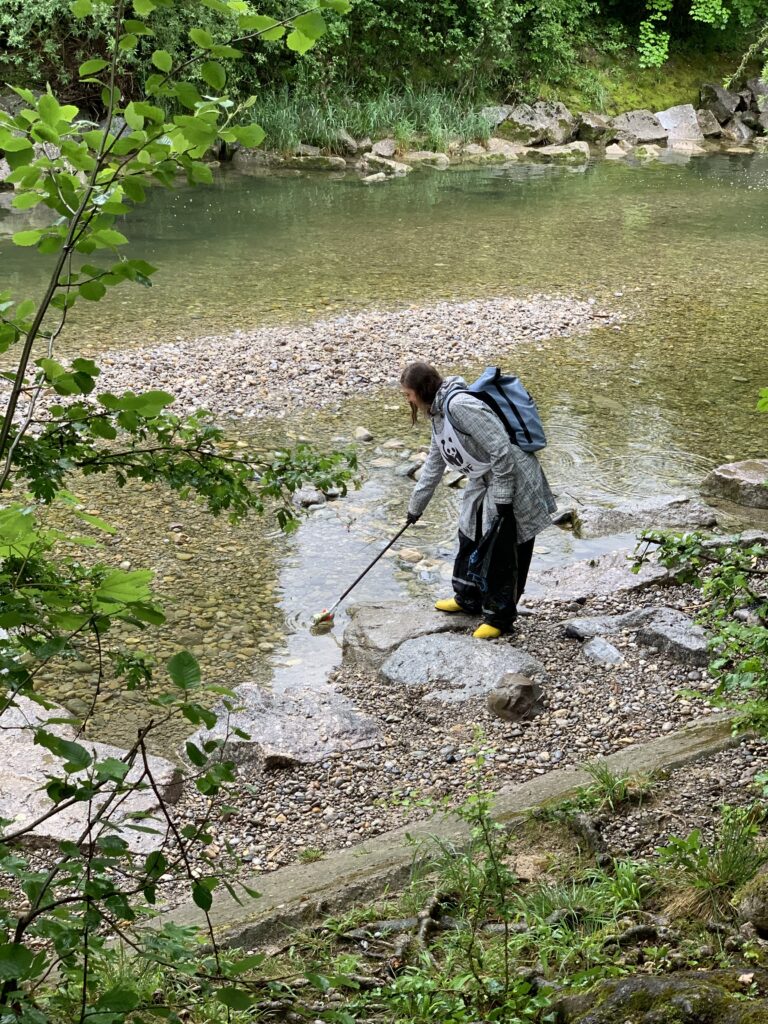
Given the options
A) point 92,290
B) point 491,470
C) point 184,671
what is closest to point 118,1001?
point 184,671

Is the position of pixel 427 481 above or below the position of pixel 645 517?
above

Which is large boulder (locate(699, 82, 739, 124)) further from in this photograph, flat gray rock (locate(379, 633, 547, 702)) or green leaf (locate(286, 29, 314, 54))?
green leaf (locate(286, 29, 314, 54))

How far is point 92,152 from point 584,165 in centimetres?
2343

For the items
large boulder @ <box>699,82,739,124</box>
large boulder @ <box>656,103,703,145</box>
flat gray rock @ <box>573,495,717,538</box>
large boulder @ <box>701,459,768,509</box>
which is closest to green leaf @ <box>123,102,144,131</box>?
flat gray rock @ <box>573,495,717,538</box>

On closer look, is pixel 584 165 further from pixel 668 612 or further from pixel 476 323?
pixel 668 612

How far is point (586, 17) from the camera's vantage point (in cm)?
2866

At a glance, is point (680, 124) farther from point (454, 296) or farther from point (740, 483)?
point (740, 483)

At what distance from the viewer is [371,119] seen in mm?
22656

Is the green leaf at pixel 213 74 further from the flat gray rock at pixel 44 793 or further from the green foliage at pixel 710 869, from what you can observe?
the flat gray rock at pixel 44 793

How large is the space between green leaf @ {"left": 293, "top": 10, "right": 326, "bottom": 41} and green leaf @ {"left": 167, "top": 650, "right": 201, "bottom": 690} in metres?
0.96

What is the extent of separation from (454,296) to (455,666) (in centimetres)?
829

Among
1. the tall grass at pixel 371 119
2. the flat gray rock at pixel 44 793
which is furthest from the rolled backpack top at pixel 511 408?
the tall grass at pixel 371 119

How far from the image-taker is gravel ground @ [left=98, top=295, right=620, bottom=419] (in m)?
9.94

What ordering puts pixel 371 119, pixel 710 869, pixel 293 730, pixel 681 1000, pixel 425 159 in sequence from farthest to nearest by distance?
pixel 371 119
pixel 425 159
pixel 293 730
pixel 710 869
pixel 681 1000
